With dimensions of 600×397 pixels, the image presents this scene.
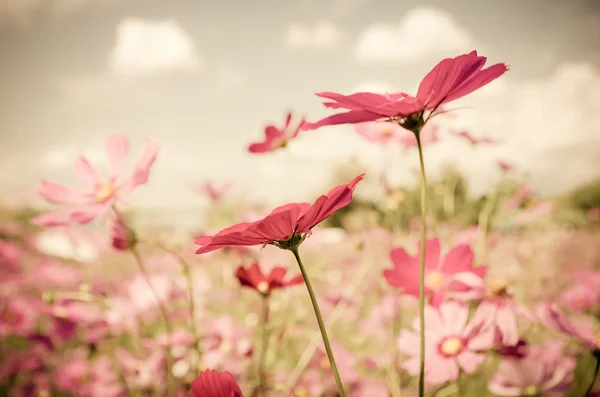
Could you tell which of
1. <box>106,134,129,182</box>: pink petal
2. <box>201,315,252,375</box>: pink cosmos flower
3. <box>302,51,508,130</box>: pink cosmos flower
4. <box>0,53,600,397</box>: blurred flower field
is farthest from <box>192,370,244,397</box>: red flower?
<box>201,315,252,375</box>: pink cosmos flower

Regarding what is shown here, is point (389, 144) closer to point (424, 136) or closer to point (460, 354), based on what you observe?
point (424, 136)

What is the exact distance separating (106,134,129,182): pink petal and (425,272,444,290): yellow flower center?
282 millimetres

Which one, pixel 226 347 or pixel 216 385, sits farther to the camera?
pixel 226 347

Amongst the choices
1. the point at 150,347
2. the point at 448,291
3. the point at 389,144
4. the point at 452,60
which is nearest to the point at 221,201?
the point at 150,347

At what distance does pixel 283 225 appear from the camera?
198mm

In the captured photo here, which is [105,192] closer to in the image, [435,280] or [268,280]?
[268,280]

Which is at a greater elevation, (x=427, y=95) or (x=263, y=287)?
(x=427, y=95)

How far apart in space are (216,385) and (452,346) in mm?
212

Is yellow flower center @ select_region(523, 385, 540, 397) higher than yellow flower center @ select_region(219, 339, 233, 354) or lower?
higher

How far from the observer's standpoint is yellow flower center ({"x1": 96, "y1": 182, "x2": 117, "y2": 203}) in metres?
0.35

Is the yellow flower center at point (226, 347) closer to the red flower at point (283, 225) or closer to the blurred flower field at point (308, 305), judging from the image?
the blurred flower field at point (308, 305)

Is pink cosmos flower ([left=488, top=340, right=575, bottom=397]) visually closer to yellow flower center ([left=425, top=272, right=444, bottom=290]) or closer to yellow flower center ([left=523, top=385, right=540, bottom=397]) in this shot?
yellow flower center ([left=523, top=385, right=540, bottom=397])

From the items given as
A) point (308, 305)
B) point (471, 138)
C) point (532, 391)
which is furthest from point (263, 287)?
point (308, 305)

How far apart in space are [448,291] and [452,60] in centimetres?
20
